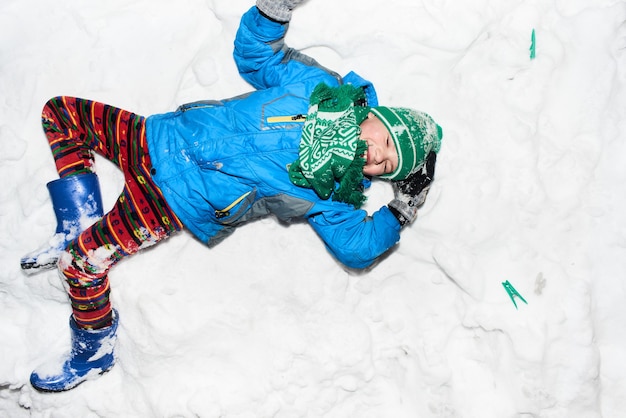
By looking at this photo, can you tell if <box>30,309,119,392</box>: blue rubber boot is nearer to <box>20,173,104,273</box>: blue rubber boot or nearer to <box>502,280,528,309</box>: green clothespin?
<box>20,173,104,273</box>: blue rubber boot

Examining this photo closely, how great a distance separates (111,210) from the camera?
6.95ft

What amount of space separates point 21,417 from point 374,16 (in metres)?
2.30

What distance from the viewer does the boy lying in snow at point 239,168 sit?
1931 millimetres

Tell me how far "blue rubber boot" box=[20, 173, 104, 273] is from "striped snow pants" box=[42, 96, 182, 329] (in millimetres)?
66

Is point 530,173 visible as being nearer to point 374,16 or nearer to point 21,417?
point 374,16

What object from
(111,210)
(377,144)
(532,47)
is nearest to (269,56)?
(377,144)

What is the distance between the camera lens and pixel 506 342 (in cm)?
220

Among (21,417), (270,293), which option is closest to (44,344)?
(21,417)

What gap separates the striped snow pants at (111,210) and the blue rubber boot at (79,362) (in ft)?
0.13

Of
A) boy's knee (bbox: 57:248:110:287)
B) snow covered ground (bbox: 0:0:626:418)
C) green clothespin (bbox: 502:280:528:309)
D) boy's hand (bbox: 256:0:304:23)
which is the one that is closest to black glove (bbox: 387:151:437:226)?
snow covered ground (bbox: 0:0:626:418)

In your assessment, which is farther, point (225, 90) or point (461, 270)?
point (225, 90)

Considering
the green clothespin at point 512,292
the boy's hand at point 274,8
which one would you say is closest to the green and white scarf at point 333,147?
the boy's hand at point 274,8

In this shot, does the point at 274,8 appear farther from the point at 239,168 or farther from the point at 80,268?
the point at 80,268

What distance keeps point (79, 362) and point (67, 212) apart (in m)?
0.61
